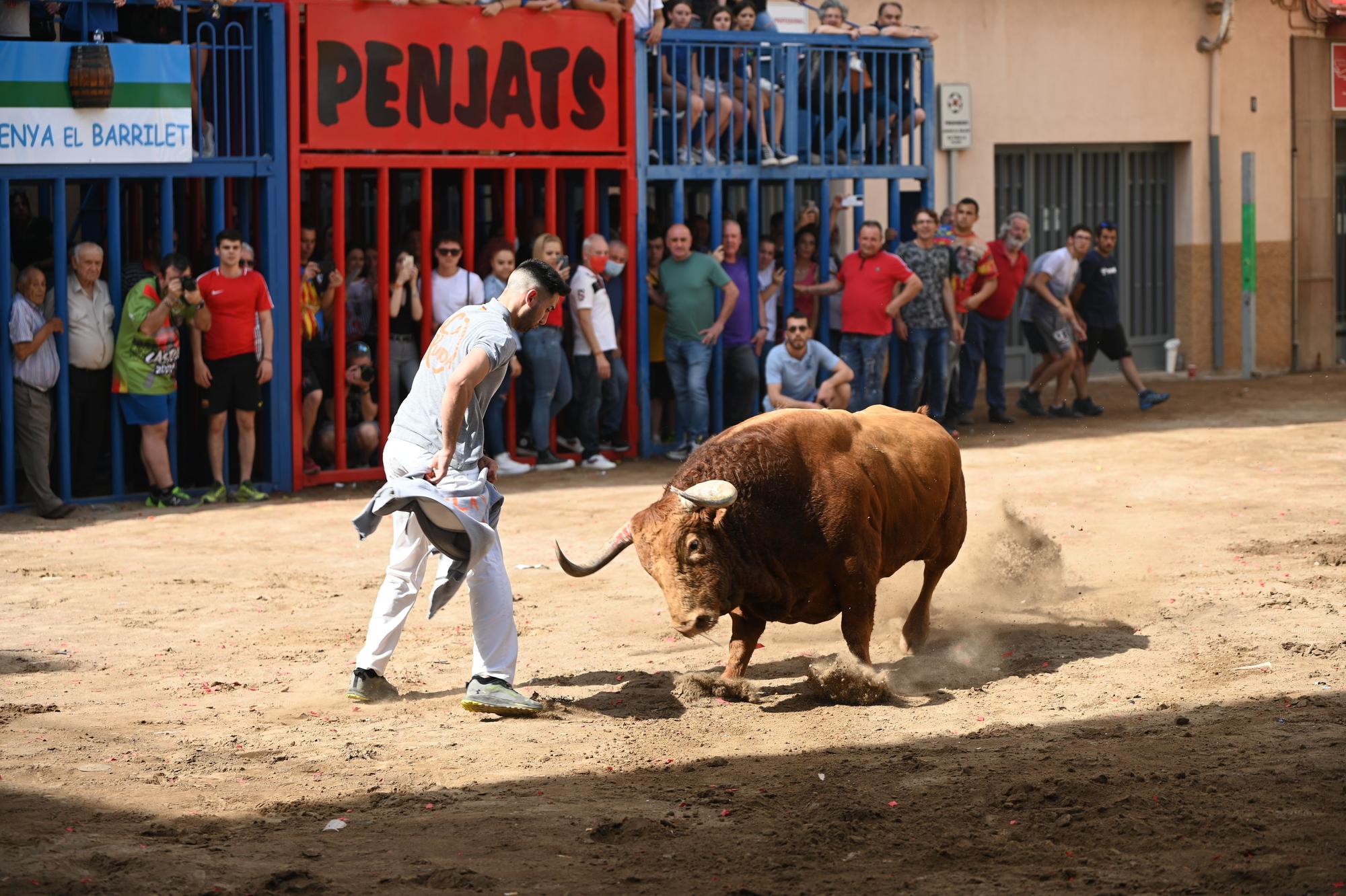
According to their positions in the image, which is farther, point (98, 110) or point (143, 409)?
point (143, 409)

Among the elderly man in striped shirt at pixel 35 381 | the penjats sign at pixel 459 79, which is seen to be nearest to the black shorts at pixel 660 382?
the penjats sign at pixel 459 79

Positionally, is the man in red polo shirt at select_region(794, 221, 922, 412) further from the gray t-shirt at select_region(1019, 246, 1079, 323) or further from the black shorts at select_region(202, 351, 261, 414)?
the black shorts at select_region(202, 351, 261, 414)

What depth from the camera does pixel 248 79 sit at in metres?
13.7

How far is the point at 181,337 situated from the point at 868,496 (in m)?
7.25

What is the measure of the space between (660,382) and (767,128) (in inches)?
98.2

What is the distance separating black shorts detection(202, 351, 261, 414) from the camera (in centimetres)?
1298

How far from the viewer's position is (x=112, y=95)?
41.2 feet

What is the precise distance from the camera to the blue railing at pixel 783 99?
50.2 feet

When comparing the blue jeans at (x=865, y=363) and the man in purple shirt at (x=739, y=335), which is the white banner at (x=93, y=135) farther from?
the blue jeans at (x=865, y=363)

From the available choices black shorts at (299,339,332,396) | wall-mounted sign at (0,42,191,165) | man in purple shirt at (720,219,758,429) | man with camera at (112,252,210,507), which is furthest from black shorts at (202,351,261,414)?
man in purple shirt at (720,219,758,429)

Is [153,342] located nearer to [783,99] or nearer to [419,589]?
[419,589]

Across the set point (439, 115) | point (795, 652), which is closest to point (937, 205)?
point (439, 115)

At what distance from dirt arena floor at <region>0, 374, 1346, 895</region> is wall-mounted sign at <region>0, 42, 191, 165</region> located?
106 inches

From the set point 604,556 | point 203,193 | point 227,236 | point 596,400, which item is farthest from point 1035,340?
point 604,556
